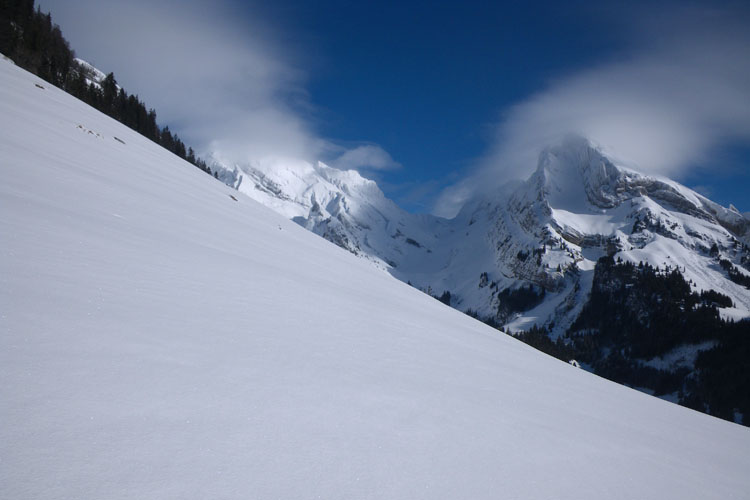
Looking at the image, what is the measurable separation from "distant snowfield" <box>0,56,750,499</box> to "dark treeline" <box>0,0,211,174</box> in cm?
3888

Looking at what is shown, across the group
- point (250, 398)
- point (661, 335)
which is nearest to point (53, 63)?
point (250, 398)

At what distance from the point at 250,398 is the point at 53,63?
48826 mm

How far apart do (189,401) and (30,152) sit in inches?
262

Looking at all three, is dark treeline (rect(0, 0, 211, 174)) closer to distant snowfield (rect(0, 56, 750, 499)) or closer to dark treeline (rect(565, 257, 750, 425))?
distant snowfield (rect(0, 56, 750, 499))

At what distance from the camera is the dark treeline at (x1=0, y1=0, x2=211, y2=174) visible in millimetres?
29828

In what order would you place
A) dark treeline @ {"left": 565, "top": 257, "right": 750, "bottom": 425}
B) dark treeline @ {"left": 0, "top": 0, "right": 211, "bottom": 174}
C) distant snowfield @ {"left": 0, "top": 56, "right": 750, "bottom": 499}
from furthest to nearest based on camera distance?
dark treeline @ {"left": 565, "top": 257, "right": 750, "bottom": 425}
dark treeline @ {"left": 0, "top": 0, "right": 211, "bottom": 174}
distant snowfield @ {"left": 0, "top": 56, "right": 750, "bottom": 499}

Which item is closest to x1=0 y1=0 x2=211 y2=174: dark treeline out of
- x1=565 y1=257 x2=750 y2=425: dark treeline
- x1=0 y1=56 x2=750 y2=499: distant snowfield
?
x1=0 y1=56 x2=750 y2=499: distant snowfield

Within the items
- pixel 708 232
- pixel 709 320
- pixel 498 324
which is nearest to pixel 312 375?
pixel 709 320

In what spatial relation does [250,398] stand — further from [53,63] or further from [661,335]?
[661,335]

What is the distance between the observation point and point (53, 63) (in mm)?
34281

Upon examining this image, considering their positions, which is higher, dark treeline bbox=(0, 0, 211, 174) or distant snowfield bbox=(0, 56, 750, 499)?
dark treeline bbox=(0, 0, 211, 174)

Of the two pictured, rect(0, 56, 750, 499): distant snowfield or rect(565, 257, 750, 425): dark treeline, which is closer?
rect(0, 56, 750, 499): distant snowfield

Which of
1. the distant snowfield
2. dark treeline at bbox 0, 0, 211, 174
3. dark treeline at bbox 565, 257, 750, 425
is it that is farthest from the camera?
dark treeline at bbox 565, 257, 750, 425

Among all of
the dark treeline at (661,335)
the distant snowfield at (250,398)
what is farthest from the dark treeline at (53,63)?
the dark treeline at (661,335)
